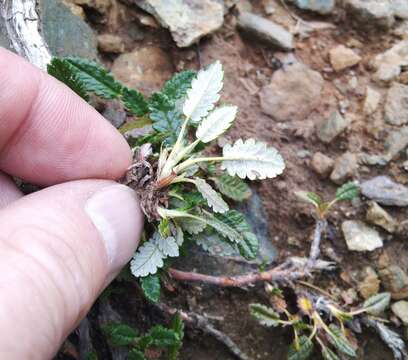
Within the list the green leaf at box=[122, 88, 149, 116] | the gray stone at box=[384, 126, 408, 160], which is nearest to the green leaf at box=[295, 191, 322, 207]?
the gray stone at box=[384, 126, 408, 160]

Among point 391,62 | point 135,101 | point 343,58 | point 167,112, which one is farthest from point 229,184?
point 391,62

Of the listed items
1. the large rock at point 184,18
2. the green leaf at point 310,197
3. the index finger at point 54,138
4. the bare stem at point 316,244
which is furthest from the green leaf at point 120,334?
the large rock at point 184,18

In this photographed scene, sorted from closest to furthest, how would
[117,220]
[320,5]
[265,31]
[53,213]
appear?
1. [53,213]
2. [117,220]
3. [265,31]
4. [320,5]

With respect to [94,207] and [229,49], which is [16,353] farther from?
[229,49]

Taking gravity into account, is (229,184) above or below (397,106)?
above

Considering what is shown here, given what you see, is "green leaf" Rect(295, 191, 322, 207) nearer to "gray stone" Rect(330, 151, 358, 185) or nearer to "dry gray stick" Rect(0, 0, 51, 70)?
"gray stone" Rect(330, 151, 358, 185)

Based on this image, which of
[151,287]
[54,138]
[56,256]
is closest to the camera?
[56,256]

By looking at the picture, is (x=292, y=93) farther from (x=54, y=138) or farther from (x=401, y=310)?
(x=54, y=138)
